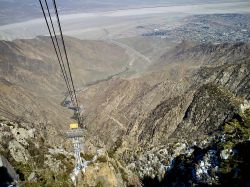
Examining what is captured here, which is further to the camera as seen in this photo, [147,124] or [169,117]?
[147,124]

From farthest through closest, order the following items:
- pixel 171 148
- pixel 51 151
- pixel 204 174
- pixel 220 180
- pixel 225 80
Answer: pixel 225 80 → pixel 171 148 → pixel 51 151 → pixel 204 174 → pixel 220 180

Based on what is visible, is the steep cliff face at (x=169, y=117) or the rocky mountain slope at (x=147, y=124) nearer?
the rocky mountain slope at (x=147, y=124)

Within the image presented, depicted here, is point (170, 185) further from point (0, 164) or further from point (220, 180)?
point (0, 164)

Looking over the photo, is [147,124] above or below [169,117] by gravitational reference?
below

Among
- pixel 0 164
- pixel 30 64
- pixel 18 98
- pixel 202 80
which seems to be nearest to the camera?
pixel 0 164

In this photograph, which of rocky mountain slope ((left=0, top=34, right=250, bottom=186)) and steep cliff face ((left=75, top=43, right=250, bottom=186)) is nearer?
rocky mountain slope ((left=0, top=34, right=250, bottom=186))

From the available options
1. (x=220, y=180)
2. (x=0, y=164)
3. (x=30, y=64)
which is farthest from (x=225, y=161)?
(x=30, y=64)

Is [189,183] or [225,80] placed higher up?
[189,183]

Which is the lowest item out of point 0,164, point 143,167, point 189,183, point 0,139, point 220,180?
point 143,167

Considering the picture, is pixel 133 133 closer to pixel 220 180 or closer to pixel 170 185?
pixel 170 185

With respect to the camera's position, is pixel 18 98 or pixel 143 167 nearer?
pixel 143 167
